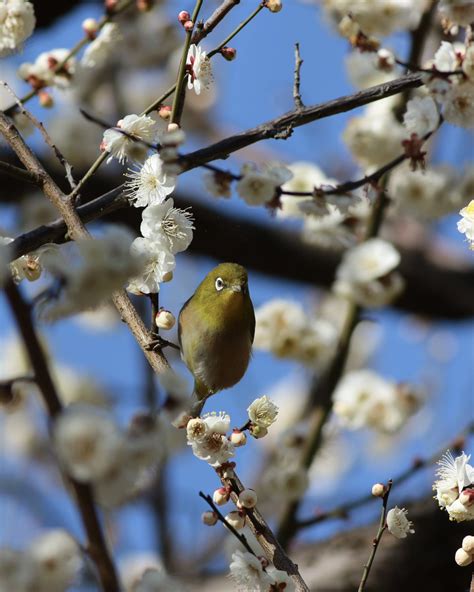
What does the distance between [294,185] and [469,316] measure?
7.94 feet

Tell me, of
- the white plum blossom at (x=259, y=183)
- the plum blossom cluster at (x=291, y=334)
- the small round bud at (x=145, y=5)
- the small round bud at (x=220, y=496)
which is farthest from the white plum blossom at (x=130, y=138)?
the plum blossom cluster at (x=291, y=334)

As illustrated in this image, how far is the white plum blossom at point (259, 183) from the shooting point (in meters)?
2.16

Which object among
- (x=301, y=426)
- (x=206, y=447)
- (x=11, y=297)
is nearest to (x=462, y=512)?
(x=206, y=447)

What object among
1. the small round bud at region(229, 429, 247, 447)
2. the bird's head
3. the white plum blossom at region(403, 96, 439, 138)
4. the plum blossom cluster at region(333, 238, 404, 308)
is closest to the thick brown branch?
the small round bud at region(229, 429, 247, 447)

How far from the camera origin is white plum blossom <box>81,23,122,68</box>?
8.12ft

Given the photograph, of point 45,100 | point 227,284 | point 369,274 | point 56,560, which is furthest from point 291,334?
point 56,560

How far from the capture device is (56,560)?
151cm

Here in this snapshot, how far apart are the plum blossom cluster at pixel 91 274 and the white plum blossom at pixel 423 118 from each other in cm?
111

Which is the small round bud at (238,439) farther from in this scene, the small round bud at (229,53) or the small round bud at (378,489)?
the small round bud at (229,53)

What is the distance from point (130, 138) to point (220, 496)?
0.67m

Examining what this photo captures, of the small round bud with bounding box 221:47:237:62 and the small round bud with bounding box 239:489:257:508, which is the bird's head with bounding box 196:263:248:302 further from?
the small round bud with bounding box 239:489:257:508

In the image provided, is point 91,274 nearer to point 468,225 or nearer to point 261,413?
point 261,413

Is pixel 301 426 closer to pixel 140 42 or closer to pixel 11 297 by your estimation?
pixel 140 42

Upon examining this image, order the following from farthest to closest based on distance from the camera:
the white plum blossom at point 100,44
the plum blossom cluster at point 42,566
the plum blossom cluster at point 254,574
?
the white plum blossom at point 100,44, the plum blossom cluster at point 254,574, the plum blossom cluster at point 42,566
